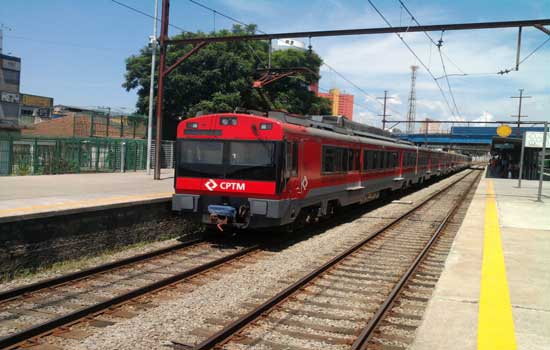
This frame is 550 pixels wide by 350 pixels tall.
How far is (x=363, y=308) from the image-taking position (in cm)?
649

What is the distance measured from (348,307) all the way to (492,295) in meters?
1.83

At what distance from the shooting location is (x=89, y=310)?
5930 mm

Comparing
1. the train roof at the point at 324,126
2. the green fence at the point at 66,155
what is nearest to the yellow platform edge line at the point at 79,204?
the train roof at the point at 324,126

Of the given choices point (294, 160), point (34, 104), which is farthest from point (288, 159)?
point (34, 104)

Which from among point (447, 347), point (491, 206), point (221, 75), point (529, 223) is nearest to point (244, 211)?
point (447, 347)

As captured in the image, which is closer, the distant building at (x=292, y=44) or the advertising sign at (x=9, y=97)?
the distant building at (x=292, y=44)

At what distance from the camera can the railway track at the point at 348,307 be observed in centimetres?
530

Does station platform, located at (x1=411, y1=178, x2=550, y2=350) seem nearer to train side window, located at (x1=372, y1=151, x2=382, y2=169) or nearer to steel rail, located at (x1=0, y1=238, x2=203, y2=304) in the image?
steel rail, located at (x1=0, y1=238, x2=203, y2=304)

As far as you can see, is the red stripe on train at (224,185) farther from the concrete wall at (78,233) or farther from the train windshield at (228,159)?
the concrete wall at (78,233)

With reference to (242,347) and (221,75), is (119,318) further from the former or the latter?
(221,75)

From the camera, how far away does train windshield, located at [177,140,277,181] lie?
9766 mm

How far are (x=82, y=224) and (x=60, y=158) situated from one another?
13543mm

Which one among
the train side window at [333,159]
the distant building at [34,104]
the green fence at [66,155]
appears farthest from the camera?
the distant building at [34,104]

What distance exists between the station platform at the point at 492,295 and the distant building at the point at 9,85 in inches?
2256
